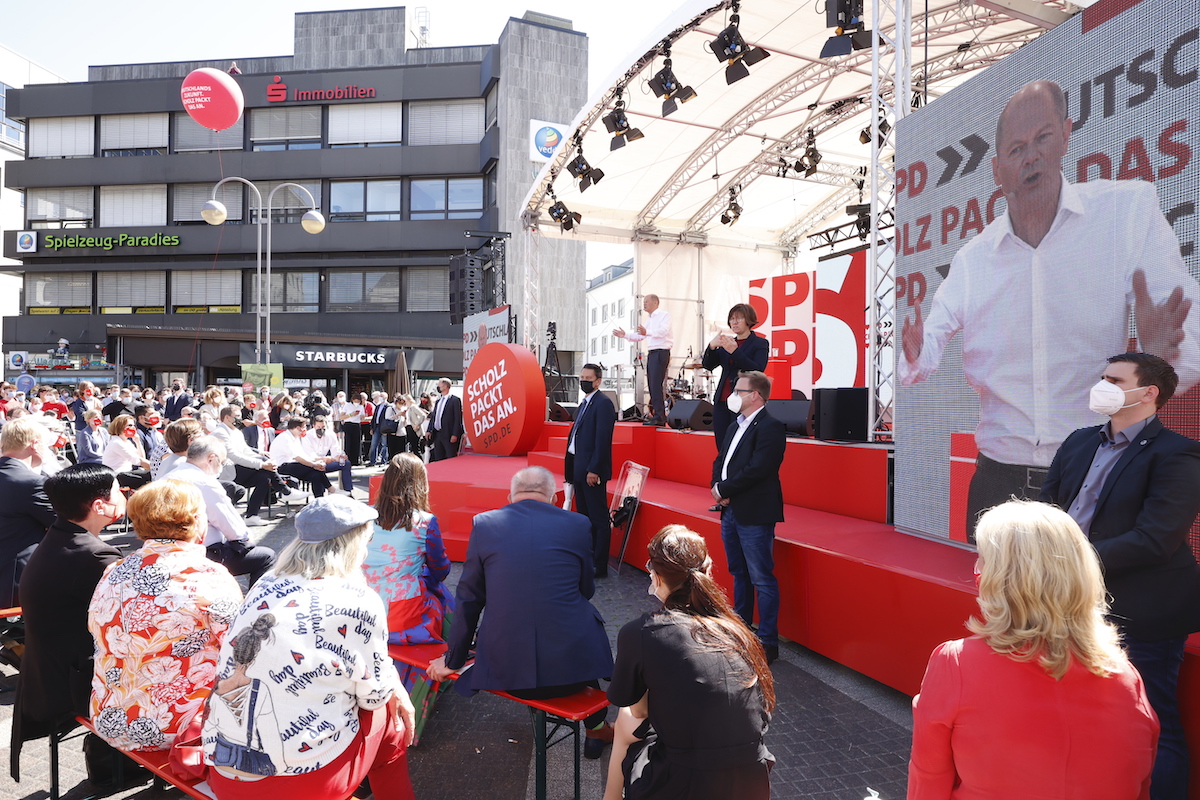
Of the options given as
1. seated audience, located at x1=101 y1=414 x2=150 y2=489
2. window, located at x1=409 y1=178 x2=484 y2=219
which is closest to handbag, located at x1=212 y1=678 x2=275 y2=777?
seated audience, located at x1=101 y1=414 x2=150 y2=489

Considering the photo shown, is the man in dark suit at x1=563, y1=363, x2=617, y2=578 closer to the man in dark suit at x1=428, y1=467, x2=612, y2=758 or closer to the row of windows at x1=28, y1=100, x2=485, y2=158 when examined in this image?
the man in dark suit at x1=428, y1=467, x2=612, y2=758

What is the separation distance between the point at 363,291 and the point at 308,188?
15.2ft

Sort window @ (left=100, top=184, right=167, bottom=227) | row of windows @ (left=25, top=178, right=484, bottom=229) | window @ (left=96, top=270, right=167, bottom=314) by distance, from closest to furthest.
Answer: row of windows @ (left=25, top=178, right=484, bottom=229)
window @ (left=100, top=184, right=167, bottom=227)
window @ (left=96, top=270, right=167, bottom=314)

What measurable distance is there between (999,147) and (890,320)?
1.92 metres

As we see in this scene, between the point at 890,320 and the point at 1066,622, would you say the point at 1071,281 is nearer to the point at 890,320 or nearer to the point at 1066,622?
the point at 890,320

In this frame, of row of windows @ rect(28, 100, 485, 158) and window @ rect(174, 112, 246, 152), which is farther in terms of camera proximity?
window @ rect(174, 112, 246, 152)

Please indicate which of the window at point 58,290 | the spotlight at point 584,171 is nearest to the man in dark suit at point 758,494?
the spotlight at point 584,171

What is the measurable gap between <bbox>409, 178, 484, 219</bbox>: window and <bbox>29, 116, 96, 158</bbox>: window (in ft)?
45.3

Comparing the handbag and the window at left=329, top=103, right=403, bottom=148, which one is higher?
the window at left=329, top=103, right=403, bottom=148

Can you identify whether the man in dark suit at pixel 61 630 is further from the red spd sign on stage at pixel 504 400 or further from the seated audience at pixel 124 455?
the red spd sign on stage at pixel 504 400

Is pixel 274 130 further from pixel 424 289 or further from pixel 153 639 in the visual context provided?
pixel 153 639

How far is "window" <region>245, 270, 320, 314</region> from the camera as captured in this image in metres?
27.0

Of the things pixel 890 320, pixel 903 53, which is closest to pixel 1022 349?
pixel 890 320

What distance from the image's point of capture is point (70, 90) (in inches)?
1081
